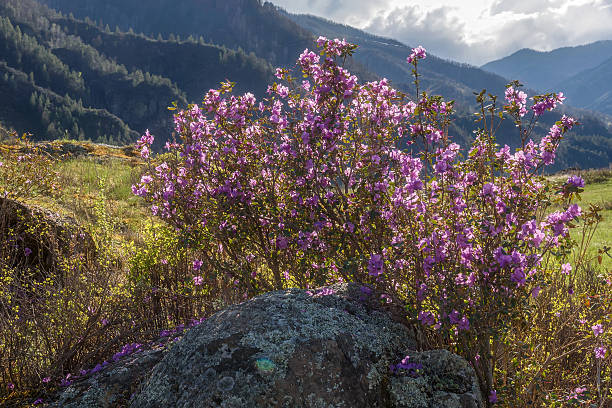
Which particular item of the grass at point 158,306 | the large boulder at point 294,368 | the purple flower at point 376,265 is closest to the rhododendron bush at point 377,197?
the purple flower at point 376,265

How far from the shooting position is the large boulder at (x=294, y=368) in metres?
2.08

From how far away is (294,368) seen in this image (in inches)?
84.0

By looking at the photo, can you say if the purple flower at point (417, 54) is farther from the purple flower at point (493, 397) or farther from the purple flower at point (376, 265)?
the purple flower at point (493, 397)

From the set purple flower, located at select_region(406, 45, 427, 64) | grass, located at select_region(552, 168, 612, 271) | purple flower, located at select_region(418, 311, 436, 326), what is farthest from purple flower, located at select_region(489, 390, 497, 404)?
purple flower, located at select_region(406, 45, 427, 64)

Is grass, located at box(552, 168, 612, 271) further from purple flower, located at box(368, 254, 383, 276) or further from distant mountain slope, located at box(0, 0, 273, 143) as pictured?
distant mountain slope, located at box(0, 0, 273, 143)

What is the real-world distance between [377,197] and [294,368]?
1.53 metres

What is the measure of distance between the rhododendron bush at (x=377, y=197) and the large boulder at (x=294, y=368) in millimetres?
371

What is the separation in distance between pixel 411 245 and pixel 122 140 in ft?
517

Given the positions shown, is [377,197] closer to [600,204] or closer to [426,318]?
[426,318]

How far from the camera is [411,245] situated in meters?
2.89

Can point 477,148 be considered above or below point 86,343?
above

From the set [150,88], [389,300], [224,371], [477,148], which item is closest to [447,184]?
[477,148]

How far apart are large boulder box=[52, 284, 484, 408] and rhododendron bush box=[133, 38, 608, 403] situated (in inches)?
14.6

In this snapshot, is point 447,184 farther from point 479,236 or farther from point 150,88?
point 150,88
